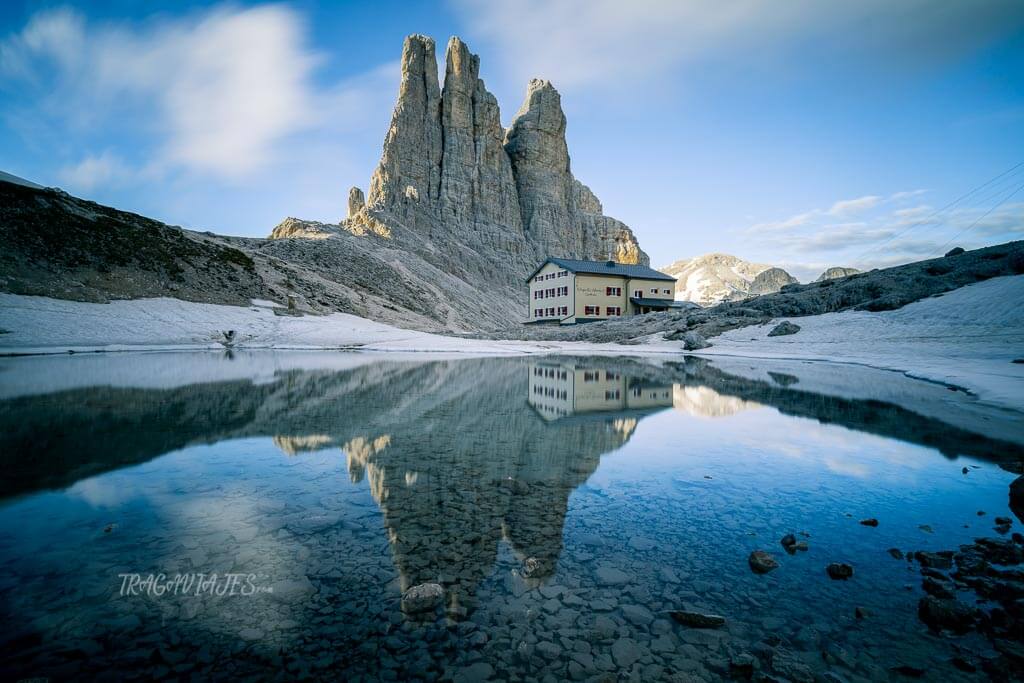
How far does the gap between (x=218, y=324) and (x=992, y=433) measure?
183 ft

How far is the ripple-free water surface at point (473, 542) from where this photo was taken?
3.66 meters

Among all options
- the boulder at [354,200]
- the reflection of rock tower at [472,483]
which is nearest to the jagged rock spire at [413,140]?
the boulder at [354,200]

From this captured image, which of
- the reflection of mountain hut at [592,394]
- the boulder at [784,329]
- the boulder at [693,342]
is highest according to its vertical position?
the boulder at [784,329]

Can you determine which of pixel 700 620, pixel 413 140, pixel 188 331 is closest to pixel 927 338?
pixel 700 620

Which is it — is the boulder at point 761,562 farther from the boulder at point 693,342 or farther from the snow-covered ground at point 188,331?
the boulder at point 693,342

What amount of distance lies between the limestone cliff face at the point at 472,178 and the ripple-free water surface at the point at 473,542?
3898 inches

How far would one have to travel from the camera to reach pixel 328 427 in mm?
11391

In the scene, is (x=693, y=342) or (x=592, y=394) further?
(x=693, y=342)

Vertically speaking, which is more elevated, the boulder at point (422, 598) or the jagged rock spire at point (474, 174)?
the jagged rock spire at point (474, 174)

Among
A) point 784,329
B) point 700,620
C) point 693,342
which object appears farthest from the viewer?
point 693,342

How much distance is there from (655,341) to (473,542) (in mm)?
43607

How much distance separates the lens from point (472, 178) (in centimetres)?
12962

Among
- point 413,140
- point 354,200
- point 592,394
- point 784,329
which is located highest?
point 413,140

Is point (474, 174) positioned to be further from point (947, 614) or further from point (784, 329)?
point (947, 614)
